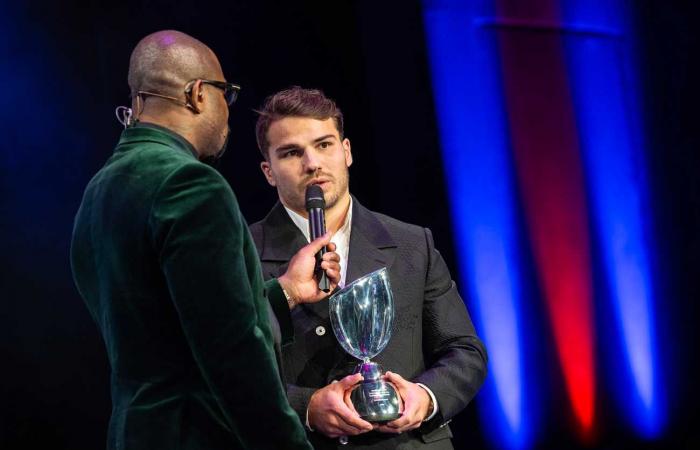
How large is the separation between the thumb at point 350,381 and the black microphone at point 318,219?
0.73ft

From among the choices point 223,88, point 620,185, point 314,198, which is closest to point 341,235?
point 314,198

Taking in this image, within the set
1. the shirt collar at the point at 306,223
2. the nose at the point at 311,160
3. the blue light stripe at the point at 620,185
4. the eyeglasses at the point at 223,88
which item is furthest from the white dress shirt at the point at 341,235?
the blue light stripe at the point at 620,185

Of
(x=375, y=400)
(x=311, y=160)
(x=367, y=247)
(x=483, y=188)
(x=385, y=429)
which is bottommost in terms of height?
(x=385, y=429)

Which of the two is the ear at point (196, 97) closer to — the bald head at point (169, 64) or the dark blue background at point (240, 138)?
the bald head at point (169, 64)

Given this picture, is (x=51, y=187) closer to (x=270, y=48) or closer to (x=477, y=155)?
(x=270, y=48)

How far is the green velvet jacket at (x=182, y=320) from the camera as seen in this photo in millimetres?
1373

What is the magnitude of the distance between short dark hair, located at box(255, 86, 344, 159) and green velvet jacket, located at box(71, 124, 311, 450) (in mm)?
933

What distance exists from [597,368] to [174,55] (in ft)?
9.48

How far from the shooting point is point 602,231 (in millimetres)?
3982

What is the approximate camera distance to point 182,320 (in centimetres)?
138

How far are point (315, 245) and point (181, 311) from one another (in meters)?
0.68

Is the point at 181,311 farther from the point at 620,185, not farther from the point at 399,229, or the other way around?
the point at 620,185

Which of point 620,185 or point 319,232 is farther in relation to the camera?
point 620,185

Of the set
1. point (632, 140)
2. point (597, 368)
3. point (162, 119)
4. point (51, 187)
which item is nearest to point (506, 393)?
point (597, 368)
